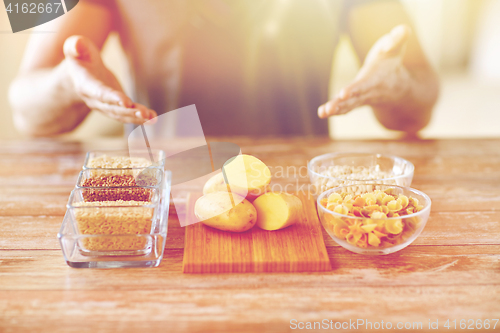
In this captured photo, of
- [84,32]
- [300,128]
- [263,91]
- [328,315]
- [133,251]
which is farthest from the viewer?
[263,91]

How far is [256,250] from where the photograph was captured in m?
0.61

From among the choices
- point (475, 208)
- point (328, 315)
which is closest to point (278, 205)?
point (328, 315)

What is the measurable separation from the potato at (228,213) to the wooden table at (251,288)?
0.08 meters

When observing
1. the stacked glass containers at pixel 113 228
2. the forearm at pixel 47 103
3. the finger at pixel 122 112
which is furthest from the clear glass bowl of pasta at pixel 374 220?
Result: the forearm at pixel 47 103

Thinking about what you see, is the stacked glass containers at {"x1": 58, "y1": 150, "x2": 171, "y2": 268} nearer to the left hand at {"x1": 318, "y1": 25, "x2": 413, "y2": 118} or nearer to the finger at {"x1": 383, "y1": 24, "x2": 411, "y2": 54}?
the left hand at {"x1": 318, "y1": 25, "x2": 413, "y2": 118}

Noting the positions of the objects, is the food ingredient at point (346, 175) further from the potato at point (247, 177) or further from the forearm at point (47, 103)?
the forearm at point (47, 103)

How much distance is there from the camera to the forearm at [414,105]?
4.36ft

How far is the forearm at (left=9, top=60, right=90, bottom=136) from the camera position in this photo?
1.19 metres

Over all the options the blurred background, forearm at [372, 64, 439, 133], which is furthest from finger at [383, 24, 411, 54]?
the blurred background

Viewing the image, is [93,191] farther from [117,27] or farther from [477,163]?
[117,27]

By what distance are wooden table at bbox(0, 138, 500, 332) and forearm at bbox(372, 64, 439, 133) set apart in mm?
627

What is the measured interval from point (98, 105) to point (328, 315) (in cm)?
77

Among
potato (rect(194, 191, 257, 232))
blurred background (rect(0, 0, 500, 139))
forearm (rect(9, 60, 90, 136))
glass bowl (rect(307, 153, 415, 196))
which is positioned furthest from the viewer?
blurred background (rect(0, 0, 500, 139))

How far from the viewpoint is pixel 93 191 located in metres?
0.64
